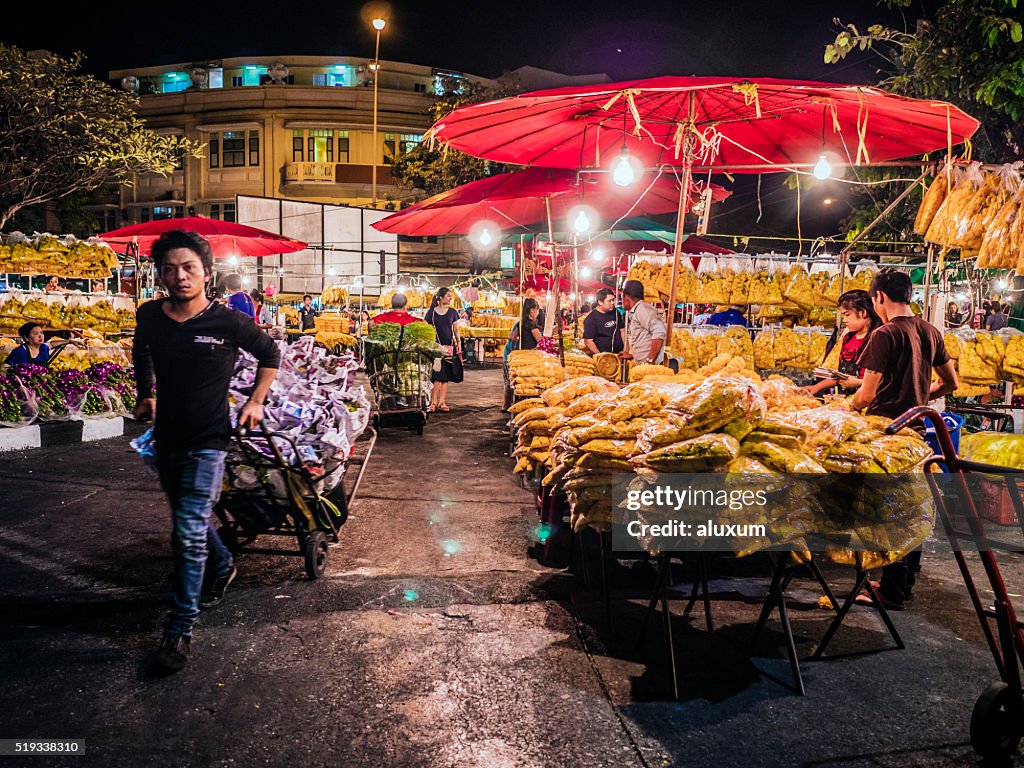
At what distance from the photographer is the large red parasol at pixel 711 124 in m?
4.59

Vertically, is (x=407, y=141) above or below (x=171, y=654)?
above

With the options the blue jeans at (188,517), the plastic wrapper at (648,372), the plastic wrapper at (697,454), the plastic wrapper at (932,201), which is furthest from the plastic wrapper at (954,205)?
the blue jeans at (188,517)

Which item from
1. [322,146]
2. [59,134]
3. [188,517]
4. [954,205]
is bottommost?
[188,517]

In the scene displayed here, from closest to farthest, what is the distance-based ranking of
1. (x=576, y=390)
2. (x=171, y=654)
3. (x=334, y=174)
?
(x=171, y=654) < (x=576, y=390) < (x=334, y=174)

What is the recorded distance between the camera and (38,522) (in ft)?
19.3

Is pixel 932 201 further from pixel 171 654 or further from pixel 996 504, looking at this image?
pixel 171 654

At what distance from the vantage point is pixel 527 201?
11320 mm

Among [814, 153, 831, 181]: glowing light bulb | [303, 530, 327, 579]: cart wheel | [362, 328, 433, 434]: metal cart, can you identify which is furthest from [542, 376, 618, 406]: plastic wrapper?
[362, 328, 433, 434]: metal cart

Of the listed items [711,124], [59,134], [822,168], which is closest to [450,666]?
[711,124]

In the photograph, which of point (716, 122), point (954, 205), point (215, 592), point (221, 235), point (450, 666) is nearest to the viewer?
point (450, 666)

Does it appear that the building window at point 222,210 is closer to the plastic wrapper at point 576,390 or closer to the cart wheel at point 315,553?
the cart wheel at point 315,553

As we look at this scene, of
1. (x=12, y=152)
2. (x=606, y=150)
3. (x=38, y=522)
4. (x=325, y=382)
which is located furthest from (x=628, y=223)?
(x=12, y=152)

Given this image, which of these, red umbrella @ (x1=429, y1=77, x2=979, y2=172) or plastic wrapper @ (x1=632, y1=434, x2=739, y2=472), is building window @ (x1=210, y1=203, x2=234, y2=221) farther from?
plastic wrapper @ (x1=632, y1=434, x2=739, y2=472)

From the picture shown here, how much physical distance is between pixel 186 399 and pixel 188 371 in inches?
5.8
